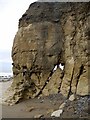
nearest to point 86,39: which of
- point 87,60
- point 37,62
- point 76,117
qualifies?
point 87,60

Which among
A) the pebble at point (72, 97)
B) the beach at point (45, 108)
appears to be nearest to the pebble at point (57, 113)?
the beach at point (45, 108)

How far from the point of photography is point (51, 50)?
72.7ft

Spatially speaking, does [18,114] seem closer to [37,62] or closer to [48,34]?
[37,62]

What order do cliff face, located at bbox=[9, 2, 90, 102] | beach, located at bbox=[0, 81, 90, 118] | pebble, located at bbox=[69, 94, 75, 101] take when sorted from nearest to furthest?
beach, located at bbox=[0, 81, 90, 118]
pebble, located at bbox=[69, 94, 75, 101]
cliff face, located at bbox=[9, 2, 90, 102]

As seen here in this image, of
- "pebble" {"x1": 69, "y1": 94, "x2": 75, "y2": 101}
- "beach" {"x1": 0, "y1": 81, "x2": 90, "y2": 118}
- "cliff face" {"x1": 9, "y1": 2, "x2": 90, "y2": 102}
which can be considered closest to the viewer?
"beach" {"x1": 0, "y1": 81, "x2": 90, "y2": 118}

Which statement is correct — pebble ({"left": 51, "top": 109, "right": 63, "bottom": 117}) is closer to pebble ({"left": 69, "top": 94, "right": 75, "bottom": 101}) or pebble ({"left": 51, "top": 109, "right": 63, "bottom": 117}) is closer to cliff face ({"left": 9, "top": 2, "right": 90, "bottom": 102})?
pebble ({"left": 69, "top": 94, "right": 75, "bottom": 101})

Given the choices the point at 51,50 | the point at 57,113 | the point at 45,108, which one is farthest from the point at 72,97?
the point at 51,50

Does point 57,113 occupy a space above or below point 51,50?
below

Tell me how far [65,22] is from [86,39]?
2796 mm

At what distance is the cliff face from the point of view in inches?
794

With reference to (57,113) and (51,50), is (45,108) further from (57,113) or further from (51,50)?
(51,50)

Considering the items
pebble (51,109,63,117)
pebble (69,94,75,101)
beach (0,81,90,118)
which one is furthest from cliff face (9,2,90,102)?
pebble (51,109,63,117)

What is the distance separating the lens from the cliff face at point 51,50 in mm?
20156

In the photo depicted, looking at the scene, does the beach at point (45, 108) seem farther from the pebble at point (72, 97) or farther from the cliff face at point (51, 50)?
the cliff face at point (51, 50)
